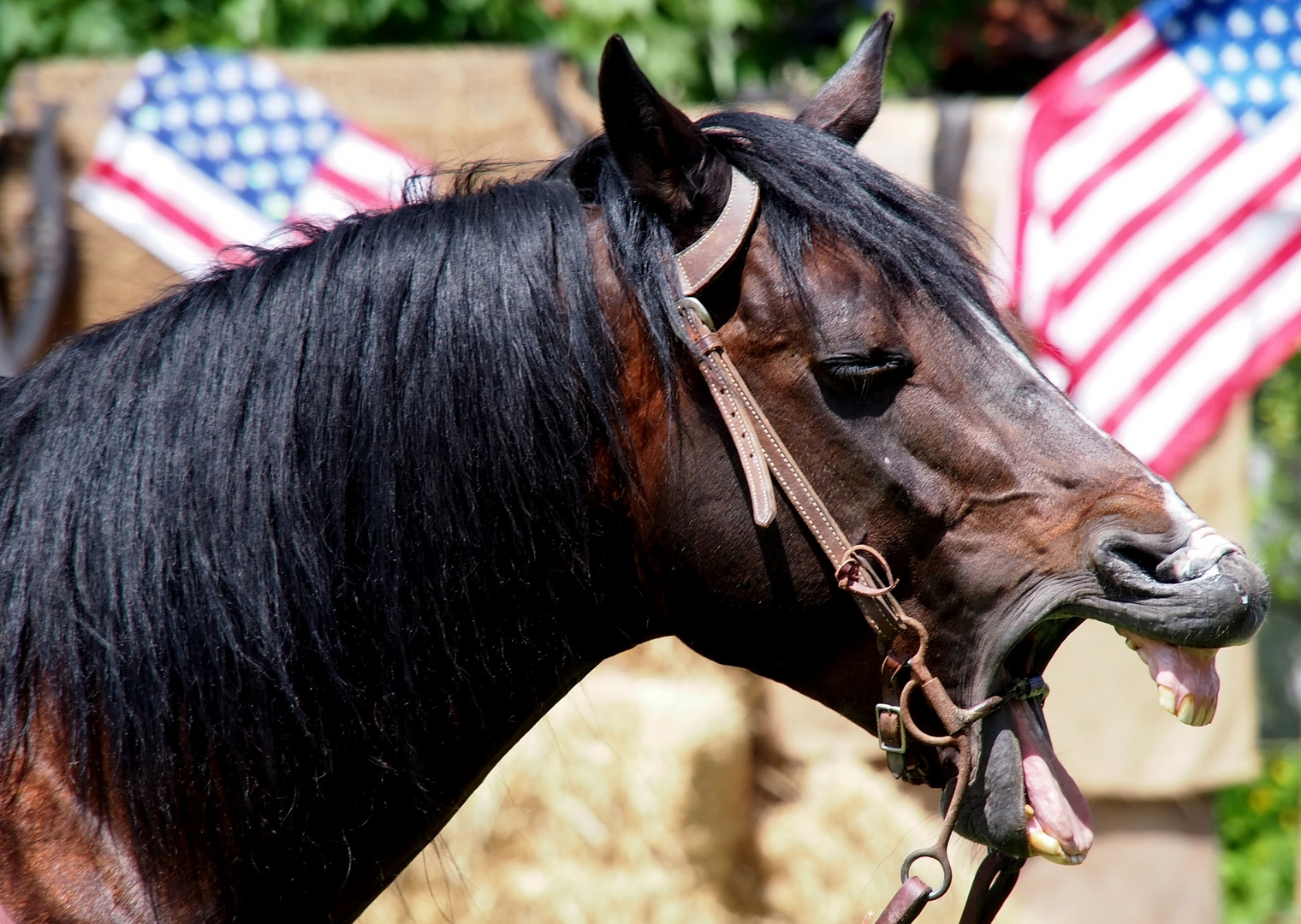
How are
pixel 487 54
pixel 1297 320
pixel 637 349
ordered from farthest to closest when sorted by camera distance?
pixel 487 54
pixel 1297 320
pixel 637 349

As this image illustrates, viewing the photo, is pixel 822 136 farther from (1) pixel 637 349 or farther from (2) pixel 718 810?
(2) pixel 718 810

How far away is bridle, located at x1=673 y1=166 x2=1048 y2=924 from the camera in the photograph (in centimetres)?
130

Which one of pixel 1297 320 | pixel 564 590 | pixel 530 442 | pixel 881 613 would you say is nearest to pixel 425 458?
Result: pixel 530 442

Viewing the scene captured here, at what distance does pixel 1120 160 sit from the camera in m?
3.43

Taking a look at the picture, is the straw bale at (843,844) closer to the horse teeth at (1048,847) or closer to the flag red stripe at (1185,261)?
the flag red stripe at (1185,261)

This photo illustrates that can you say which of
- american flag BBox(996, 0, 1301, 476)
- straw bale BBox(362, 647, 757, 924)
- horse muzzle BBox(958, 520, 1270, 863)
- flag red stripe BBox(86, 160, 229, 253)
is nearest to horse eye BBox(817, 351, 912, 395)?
horse muzzle BBox(958, 520, 1270, 863)

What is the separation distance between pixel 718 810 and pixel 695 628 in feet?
8.36

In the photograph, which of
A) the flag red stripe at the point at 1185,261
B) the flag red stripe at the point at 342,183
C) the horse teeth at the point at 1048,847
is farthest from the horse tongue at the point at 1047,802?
the flag red stripe at the point at 342,183

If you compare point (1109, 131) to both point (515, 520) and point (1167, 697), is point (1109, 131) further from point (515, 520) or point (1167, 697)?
point (515, 520)

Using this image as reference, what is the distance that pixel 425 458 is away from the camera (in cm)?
127

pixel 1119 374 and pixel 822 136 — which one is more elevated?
pixel 822 136

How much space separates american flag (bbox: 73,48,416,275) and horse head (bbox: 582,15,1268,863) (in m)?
2.67

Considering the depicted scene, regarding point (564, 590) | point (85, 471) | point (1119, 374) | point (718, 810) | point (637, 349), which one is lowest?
point (718, 810)

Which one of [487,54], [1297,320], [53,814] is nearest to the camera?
[53,814]
